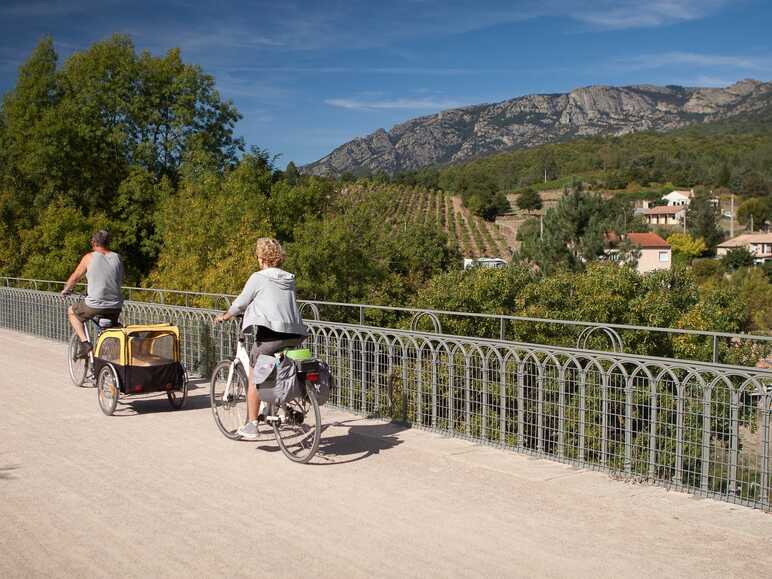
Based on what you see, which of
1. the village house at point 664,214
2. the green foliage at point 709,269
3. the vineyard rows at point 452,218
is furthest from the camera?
the village house at point 664,214

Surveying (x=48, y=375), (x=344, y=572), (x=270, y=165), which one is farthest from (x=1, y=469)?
(x=270, y=165)

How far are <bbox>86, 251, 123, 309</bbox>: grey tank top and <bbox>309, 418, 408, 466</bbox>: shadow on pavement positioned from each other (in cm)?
351

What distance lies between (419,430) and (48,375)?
6416mm

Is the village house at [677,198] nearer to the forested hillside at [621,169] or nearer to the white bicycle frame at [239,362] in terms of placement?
the forested hillside at [621,169]

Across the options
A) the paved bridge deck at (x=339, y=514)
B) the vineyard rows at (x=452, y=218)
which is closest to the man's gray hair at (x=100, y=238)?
the paved bridge deck at (x=339, y=514)

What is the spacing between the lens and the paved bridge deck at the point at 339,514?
450 cm

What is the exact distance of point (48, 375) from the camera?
39.2 ft

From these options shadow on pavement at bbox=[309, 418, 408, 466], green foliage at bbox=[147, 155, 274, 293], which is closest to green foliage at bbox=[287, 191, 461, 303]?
green foliage at bbox=[147, 155, 274, 293]

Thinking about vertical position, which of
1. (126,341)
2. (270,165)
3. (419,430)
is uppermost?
(270,165)

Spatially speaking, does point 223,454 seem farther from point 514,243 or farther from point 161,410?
point 514,243

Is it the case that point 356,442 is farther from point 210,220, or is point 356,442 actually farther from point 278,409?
Result: point 210,220

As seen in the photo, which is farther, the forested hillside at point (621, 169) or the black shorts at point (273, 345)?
the forested hillside at point (621, 169)

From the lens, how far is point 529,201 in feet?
435

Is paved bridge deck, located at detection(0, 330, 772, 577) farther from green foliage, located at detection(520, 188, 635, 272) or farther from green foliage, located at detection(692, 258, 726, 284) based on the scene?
green foliage, located at detection(692, 258, 726, 284)
